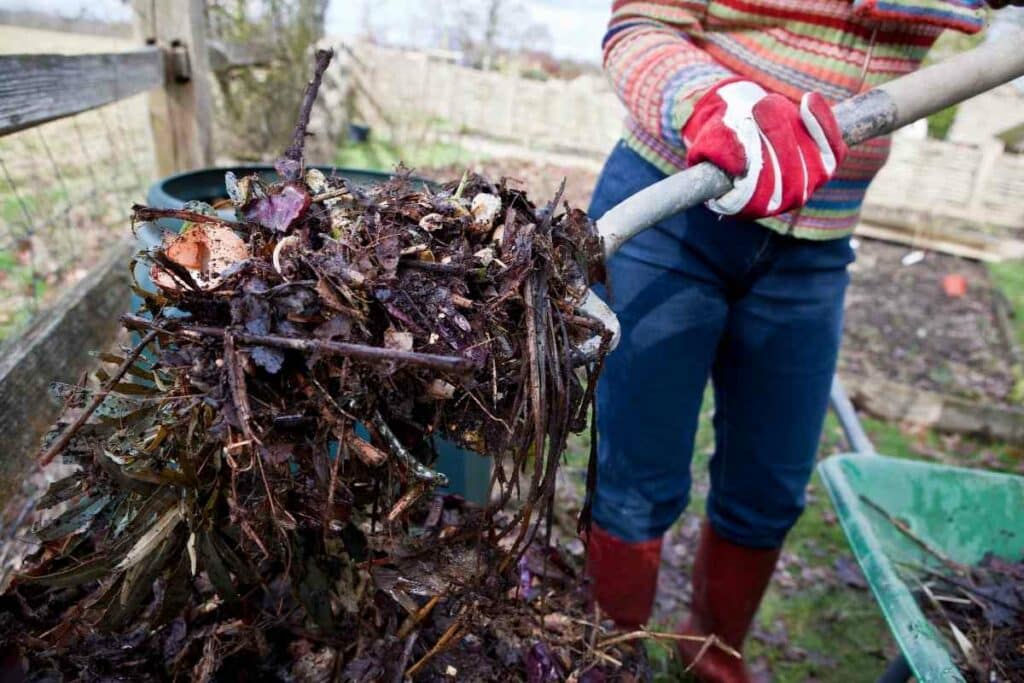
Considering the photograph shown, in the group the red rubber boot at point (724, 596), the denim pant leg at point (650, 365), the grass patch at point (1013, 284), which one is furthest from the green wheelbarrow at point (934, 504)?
the grass patch at point (1013, 284)

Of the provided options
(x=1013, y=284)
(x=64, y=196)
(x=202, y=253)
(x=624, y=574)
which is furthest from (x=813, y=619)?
(x=1013, y=284)

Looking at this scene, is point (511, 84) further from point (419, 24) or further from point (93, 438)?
point (93, 438)

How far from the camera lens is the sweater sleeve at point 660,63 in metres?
1.44

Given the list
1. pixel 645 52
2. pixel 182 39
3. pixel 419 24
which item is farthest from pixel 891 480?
pixel 419 24

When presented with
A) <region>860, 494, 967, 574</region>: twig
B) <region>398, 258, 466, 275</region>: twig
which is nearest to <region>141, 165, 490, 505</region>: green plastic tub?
<region>398, 258, 466, 275</region>: twig

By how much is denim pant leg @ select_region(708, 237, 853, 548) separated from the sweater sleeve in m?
0.45

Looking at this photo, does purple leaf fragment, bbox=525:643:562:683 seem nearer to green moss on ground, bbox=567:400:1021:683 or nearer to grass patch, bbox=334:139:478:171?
green moss on ground, bbox=567:400:1021:683

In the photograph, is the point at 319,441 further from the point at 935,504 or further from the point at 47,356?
the point at 935,504

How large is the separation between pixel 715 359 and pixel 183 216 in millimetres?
A: 1421

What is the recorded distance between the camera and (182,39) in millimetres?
2631

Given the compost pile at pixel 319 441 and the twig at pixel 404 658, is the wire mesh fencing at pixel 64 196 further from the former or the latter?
the twig at pixel 404 658

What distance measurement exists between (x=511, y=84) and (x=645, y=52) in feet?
32.7

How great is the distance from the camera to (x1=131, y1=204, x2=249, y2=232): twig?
981 mm

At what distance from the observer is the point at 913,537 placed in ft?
6.50
